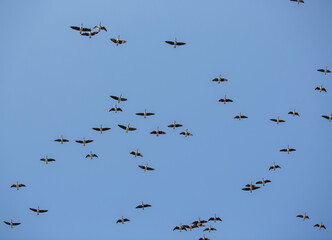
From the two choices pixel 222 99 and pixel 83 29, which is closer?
pixel 83 29

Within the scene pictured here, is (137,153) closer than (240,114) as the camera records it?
Yes

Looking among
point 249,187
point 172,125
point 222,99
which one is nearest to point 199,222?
point 249,187

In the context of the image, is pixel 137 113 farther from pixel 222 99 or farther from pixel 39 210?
pixel 39 210

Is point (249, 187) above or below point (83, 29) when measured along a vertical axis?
below

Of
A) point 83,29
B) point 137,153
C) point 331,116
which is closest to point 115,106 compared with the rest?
point 137,153

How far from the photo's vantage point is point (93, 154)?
A: 210 feet

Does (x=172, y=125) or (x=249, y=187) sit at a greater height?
(x=172, y=125)

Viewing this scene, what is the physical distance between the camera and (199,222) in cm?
5925

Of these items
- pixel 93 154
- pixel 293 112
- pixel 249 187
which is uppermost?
pixel 293 112

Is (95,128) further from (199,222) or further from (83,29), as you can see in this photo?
(199,222)

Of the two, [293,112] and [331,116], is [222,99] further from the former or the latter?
[331,116]

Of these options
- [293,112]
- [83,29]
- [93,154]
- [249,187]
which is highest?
[83,29]

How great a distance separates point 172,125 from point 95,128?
10702mm

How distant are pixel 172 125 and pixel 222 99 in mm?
8197
